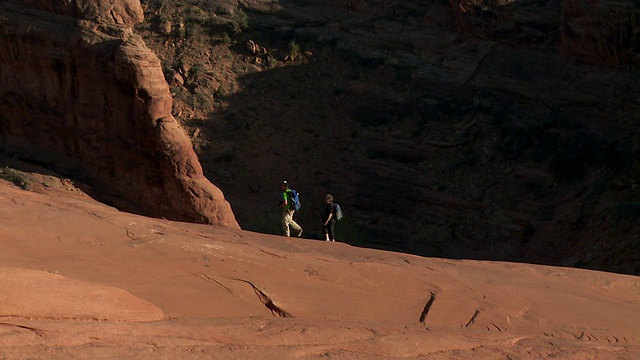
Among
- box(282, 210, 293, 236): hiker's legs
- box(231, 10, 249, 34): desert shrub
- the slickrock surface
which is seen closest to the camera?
the slickrock surface

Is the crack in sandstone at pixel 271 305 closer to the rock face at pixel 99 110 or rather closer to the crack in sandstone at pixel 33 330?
the crack in sandstone at pixel 33 330

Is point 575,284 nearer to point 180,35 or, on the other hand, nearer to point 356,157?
point 356,157

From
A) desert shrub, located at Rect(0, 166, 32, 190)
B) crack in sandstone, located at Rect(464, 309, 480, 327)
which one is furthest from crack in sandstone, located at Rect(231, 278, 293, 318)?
desert shrub, located at Rect(0, 166, 32, 190)

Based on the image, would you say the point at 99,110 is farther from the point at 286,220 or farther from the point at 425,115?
the point at 425,115

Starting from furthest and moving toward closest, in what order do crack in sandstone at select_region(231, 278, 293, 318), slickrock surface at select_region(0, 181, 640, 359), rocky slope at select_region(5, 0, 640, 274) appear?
rocky slope at select_region(5, 0, 640, 274) < crack in sandstone at select_region(231, 278, 293, 318) < slickrock surface at select_region(0, 181, 640, 359)

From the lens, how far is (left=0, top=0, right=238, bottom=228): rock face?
755 inches

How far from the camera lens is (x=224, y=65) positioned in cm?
3194

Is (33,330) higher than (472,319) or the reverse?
higher

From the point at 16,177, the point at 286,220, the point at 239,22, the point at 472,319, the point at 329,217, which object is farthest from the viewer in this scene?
the point at 239,22

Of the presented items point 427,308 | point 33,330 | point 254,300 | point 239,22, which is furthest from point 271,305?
point 239,22

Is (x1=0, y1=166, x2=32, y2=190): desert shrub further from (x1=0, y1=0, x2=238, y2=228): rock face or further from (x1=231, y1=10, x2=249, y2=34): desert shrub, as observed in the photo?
(x1=231, y1=10, x2=249, y2=34): desert shrub

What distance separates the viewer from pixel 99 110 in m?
20.1

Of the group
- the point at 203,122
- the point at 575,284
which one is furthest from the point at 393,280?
the point at 203,122

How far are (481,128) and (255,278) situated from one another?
20253 millimetres
